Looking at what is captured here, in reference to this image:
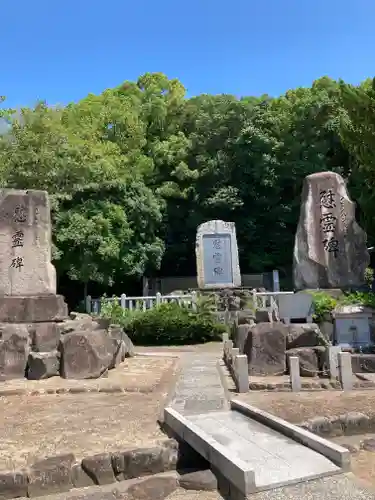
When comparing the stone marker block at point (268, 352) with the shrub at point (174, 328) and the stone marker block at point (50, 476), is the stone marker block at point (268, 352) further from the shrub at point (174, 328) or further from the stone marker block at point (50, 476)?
the shrub at point (174, 328)

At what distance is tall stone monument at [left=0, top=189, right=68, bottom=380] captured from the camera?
9.87m

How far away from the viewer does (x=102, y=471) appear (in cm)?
370

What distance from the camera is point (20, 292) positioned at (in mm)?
10328

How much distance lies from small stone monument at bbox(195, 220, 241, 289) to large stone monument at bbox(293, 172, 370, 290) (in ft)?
18.0

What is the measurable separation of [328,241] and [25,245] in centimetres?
873

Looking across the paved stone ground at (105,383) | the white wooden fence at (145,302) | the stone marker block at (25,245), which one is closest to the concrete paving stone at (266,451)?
the paved stone ground at (105,383)

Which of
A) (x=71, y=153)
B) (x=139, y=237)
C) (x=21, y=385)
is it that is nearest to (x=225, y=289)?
(x=139, y=237)

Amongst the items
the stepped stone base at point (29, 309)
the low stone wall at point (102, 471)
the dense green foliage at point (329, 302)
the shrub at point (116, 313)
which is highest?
the stepped stone base at point (29, 309)

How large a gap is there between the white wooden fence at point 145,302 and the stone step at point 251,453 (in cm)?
1117

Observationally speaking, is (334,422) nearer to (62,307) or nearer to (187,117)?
(62,307)

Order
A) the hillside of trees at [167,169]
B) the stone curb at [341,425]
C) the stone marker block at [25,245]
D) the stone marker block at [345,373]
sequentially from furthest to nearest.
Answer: the hillside of trees at [167,169]
the stone marker block at [25,245]
the stone marker block at [345,373]
the stone curb at [341,425]

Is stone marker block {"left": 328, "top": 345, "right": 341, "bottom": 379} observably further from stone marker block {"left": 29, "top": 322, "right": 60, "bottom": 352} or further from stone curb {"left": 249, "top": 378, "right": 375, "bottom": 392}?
stone marker block {"left": 29, "top": 322, "right": 60, "bottom": 352}

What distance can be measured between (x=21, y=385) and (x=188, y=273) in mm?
19448

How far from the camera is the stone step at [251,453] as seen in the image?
10.7 ft
